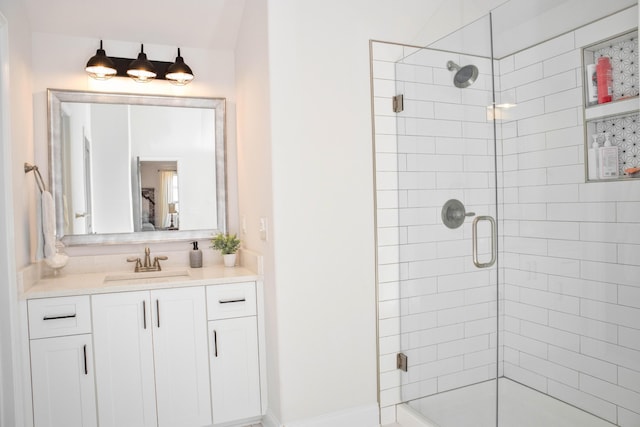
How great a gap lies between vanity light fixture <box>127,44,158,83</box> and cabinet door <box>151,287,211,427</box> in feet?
4.54

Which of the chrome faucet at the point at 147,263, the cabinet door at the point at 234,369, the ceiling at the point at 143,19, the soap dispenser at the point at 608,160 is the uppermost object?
the ceiling at the point at 143,19

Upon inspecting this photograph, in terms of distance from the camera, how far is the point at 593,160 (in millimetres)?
1689

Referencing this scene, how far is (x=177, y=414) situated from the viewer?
261 cm

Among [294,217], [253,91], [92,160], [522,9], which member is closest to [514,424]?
[294,217]

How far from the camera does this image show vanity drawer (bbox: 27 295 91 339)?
7.77ft

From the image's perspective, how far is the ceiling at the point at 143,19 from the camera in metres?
2.77

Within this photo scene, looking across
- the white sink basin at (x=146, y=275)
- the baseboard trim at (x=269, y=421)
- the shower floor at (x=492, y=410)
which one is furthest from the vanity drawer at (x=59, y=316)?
the shower floor at (x=492, y=410)

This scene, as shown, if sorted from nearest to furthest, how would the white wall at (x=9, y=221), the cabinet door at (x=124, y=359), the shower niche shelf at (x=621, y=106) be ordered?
the shower niche shelf at (x=621, y=106)
the white wall at (x=9, y=221)
the cabinet door at (x=124, y=359)

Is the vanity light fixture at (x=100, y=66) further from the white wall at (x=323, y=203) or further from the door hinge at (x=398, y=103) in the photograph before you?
the door hinge at (x=398, y=103)

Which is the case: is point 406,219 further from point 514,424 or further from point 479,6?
point 479,6

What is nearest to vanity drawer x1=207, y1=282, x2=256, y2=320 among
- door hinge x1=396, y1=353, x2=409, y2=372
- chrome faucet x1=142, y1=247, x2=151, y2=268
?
chrome faucet x1=142, y1=247, x2=151, y2=268

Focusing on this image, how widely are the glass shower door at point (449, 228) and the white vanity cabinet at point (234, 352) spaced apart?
885 mm

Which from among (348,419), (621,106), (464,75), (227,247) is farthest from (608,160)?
(227,247)

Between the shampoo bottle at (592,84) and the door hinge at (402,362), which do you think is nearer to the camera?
the shampoo bottle at (592,84)
